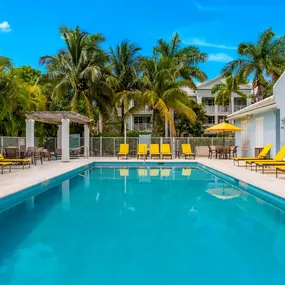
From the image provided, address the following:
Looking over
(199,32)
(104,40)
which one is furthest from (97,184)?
(199,32)

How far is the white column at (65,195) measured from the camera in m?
7.75

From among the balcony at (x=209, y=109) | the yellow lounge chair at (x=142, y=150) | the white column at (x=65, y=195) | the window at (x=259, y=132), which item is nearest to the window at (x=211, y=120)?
the balcony at (x=209, y=109)

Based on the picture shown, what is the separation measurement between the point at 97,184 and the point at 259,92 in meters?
18.8

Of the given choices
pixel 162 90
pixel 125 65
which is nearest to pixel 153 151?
pixel 162 90

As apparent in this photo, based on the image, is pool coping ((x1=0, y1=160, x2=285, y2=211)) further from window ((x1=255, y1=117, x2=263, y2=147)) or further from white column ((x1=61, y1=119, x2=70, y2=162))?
window ((x1=255, y1=117, x2=263, y2=147))

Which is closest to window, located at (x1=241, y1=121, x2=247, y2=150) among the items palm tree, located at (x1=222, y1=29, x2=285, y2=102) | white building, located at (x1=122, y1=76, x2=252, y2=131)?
palm tree, located at (x1=222, y1=29, x2=285, y2=102)

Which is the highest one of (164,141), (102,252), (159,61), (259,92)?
(159,61)

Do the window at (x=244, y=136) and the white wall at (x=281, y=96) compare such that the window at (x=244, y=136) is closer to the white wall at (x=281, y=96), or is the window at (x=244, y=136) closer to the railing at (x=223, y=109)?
the white wall at (x=281, y=96)

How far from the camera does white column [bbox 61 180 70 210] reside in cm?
775

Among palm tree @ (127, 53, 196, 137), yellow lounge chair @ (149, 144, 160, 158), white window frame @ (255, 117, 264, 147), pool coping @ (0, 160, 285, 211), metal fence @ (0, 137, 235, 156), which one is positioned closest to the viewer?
pool coping @ (0, 160, 285, 211)

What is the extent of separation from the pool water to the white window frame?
807cm

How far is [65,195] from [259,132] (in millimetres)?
11388

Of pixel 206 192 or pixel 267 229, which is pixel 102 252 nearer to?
pixel 267 229

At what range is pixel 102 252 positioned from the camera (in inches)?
185
